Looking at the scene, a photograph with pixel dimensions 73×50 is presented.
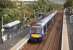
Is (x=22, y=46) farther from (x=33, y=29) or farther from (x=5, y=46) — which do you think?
(x=33, y=29)

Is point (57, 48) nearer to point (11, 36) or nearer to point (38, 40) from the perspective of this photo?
point (38, 40)

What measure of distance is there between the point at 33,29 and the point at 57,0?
113186 millimetres

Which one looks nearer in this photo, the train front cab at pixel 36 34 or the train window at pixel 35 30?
the train front cab at pixel 36 34

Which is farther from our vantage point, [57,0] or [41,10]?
[57,0]

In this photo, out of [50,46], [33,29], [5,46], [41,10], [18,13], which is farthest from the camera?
[41,10]

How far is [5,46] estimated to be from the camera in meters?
21.6

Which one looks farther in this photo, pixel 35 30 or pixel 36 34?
pixel 35 30

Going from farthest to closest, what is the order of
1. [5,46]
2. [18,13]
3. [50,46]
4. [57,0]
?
[57,0] → [18,13] → [50,46] → [5,46]

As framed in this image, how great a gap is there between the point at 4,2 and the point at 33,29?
14006 mm

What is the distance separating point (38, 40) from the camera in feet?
79.9

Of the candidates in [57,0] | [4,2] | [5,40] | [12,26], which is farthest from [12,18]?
[57,0]

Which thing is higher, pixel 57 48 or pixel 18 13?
pixel 18 13

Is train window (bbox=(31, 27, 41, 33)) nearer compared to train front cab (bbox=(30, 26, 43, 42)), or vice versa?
train front cab (bbox=(30, 26, 43, 42))

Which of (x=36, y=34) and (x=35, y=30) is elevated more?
(x=35, y=30)
